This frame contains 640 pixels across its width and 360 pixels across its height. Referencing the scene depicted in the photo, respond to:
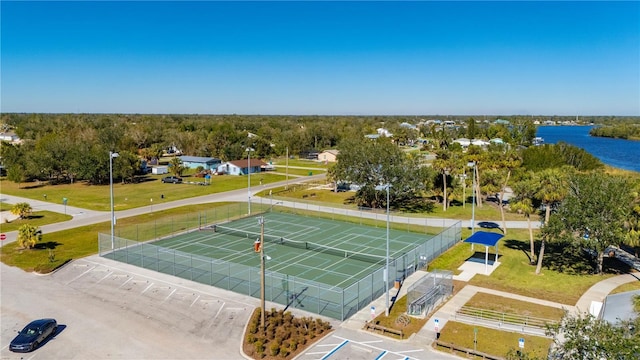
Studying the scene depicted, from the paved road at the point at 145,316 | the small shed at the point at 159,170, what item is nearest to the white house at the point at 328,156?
the small shed at the point at 159,170

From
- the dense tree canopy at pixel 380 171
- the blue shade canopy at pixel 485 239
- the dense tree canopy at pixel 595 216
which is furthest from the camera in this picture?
the dense tree canopy at pixel 380 171

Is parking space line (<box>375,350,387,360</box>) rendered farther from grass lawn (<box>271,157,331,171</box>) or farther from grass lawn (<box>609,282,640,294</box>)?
grass lawn (<box>271,157,331,171</box>)

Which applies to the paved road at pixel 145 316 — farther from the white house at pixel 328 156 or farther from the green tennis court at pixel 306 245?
the white house at pixel 328 156

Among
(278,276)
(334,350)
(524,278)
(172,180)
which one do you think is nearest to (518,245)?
(524,278)

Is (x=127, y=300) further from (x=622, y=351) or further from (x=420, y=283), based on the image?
(x=622, y=351)

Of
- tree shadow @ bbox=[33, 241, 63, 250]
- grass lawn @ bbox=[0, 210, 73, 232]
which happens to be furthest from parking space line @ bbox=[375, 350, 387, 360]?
grass lawn @ bbox=[0, 210, 73, 232]
